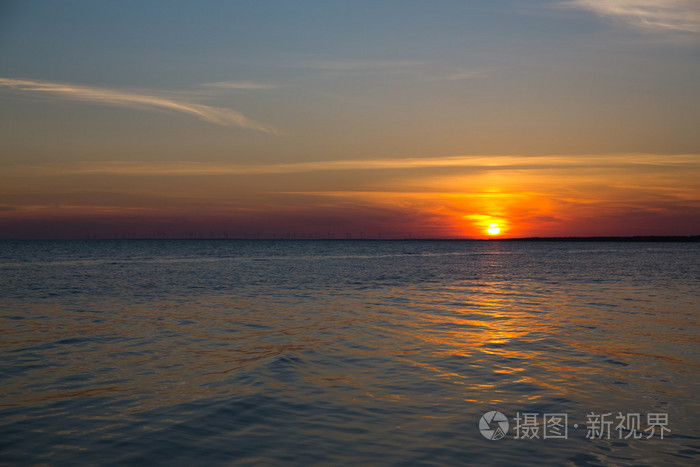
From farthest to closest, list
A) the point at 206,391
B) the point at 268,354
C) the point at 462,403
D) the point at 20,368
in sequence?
the point at 268,354, the point at 20,368, the point at 206,391, the point at 462,403

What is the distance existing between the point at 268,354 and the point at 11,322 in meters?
11.6

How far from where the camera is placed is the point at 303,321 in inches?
804

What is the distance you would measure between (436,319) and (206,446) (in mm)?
13711

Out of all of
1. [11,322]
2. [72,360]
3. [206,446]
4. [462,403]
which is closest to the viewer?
[206,446]

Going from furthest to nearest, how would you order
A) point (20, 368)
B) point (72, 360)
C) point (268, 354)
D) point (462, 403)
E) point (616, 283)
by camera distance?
point (616, 283) → point (268, 354) → point (72, 360) → point (20, 368) → point (462, 403)

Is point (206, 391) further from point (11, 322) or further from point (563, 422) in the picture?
point (11, 322)

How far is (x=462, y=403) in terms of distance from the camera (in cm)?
985

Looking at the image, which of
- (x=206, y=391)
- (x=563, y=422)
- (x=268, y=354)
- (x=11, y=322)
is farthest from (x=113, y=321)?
(x=563, y=422)

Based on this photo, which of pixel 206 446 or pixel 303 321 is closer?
pixel 206 446

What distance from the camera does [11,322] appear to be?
19.7 m

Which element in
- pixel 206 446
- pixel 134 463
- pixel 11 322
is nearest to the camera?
pixel 134 463

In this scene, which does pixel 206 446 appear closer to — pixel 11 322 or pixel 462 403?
pixel 462 403

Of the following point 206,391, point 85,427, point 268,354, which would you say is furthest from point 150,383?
point 268,354

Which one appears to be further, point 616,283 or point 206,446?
point 616,283
